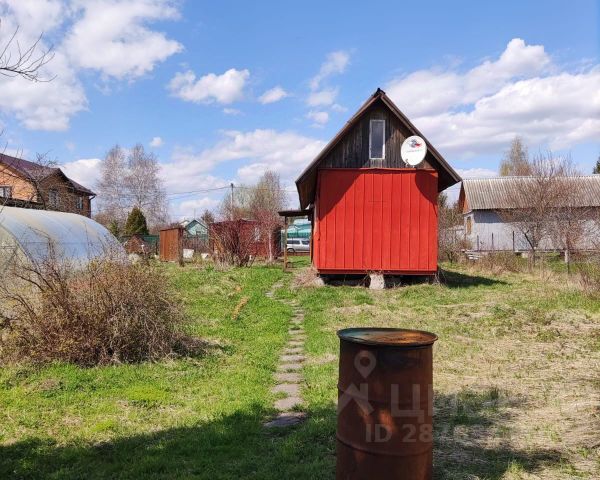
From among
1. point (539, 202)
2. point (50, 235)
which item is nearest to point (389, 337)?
point (50, 235)

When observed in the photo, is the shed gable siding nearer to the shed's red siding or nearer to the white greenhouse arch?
the shed's red siding

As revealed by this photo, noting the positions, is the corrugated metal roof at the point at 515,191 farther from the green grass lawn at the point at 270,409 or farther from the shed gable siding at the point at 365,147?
the green grass lawn at the point at 270,409

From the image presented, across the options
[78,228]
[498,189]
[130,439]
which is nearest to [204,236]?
[78,228]

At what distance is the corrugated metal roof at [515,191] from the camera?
2625 centimetres

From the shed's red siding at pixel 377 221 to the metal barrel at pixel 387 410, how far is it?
43.0ft

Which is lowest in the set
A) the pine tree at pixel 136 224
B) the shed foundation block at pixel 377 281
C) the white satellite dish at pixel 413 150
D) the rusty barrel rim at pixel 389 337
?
the shed foundation block at pixel 377 281

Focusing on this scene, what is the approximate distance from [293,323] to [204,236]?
74.8ft

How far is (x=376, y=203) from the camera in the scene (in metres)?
16.4

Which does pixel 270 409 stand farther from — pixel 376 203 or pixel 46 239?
pixel 376 203

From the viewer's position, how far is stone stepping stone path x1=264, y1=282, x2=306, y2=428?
5.17m

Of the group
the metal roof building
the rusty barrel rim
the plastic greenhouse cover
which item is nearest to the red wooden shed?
the plastic greenhouse cover

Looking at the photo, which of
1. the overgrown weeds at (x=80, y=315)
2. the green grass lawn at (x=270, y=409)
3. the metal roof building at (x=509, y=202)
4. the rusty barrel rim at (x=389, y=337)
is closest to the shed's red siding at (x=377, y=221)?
the green grass lawn at (x=270, y=409)

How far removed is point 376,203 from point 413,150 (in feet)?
6.48

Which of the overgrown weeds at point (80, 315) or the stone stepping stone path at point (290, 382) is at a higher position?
the overgrown weeds at point (80, 315)
